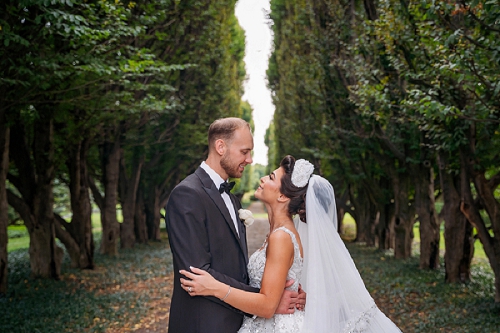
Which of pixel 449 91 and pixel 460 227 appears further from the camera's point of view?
pixel 460 227

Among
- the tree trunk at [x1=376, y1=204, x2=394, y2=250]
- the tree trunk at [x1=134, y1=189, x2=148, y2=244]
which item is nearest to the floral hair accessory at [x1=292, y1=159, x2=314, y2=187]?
the tree trunk at [x1=376, y1=204, x2=394, y2=250]

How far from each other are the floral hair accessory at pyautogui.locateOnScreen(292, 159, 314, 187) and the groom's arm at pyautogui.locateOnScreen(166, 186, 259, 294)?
37.3 inches

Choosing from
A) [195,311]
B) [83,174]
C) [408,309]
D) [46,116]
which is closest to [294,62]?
[83,174]

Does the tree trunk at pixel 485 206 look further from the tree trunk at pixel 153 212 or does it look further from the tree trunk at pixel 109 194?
the tree trunk at pixel 153 212

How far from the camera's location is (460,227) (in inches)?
476

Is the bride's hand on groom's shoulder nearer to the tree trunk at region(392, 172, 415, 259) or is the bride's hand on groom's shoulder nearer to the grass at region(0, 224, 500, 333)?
the grass at region(0, 224, 500, 333)

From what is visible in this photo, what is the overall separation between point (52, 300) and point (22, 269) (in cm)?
500

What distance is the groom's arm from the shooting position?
3146 millimetres

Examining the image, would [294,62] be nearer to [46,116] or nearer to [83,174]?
[83,174]

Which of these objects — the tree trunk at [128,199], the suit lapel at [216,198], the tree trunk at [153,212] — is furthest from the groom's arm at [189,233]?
the tree trunk at [153,212]

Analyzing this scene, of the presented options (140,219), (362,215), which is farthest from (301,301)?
(362,215)

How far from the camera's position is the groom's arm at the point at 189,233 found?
10.3ft

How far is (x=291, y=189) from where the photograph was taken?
3.88 metres

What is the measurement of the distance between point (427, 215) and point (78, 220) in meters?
10.9
